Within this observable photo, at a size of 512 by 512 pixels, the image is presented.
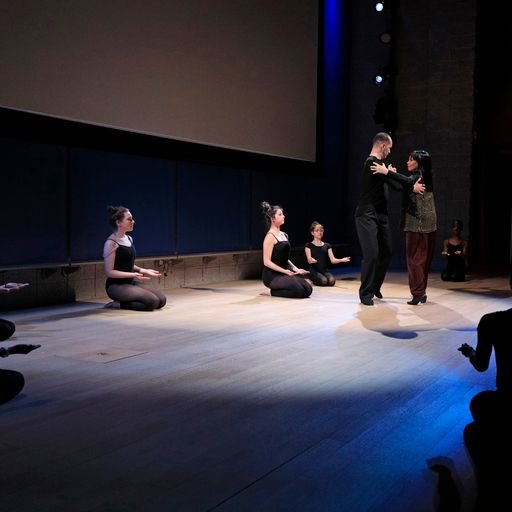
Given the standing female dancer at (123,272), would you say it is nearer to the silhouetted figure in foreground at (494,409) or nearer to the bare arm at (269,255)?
the bare arm at (269,255)

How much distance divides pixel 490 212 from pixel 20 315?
7.76 metres

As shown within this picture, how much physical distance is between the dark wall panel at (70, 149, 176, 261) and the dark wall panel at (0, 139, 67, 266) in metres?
0.17

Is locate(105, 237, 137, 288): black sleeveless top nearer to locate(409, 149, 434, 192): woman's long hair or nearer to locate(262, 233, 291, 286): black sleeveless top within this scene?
locate(262, 233, 291, 286): black sleeveless top

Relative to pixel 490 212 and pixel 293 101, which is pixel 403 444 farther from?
pixel 490 212

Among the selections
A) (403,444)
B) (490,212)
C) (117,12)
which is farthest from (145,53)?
(490,212)

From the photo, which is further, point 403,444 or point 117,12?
point 117,12

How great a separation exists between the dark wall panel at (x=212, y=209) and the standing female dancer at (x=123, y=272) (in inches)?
84.1

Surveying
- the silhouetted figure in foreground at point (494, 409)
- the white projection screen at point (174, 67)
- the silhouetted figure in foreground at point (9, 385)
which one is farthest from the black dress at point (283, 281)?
the silhouetted figure in foreground at point (494, 409)

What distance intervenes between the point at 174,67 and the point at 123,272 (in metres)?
2.50

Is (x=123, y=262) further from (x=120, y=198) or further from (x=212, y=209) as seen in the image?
(x=212, y=209)

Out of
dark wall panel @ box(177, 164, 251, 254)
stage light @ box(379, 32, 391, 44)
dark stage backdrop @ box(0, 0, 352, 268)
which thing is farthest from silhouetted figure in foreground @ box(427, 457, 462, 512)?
stage light @ box(379, 32, 391, 44)

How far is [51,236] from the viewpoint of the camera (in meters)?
6.16

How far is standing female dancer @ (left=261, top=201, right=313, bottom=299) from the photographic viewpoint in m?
6.61

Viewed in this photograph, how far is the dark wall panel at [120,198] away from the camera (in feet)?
21.2
